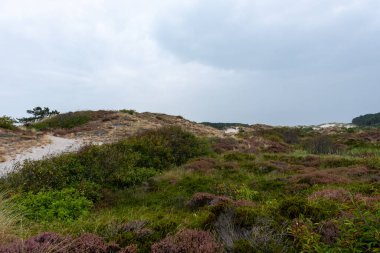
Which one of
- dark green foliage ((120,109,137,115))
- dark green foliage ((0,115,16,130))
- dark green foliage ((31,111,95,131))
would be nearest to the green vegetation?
dark green foliage ((0,115,16,130))

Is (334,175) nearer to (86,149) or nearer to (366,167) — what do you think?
(366,167)

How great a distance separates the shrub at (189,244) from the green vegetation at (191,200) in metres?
0.01

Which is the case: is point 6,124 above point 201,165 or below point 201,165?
above

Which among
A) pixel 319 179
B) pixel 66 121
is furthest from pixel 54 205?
pixel 66 121

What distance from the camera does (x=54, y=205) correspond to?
8.38m

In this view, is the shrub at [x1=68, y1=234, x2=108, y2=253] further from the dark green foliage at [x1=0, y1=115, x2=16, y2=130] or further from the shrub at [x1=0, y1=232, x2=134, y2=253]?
the dark green foliage at [x1=0, y1=115, x2=16, y2=130]

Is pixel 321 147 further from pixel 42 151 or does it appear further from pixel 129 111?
pixel 129 111

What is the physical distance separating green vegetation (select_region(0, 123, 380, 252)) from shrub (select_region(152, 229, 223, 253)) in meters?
0.01

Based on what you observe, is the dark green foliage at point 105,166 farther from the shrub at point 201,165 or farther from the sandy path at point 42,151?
the sandy path at point 42,151

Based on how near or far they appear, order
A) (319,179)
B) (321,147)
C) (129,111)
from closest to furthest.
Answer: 1. (319,179)
2. (321,147)
3. (129,111)

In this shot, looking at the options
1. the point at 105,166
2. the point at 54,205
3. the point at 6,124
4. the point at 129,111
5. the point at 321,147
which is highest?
the point at 129,111

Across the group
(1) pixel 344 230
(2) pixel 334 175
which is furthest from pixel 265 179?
(1) pixel 344 230

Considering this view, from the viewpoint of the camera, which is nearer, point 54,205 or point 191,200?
point 54,205

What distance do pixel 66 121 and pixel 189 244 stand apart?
91.1 feet
